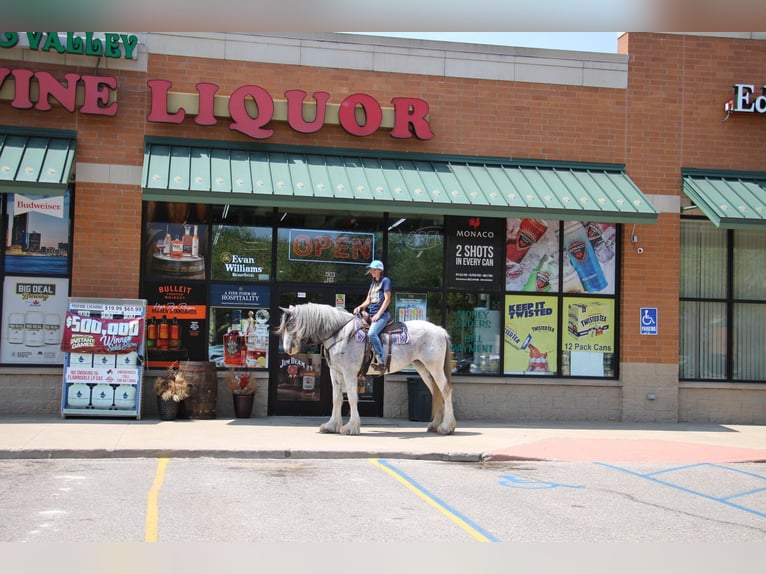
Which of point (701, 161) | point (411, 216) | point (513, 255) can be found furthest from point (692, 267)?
point (411, 216)

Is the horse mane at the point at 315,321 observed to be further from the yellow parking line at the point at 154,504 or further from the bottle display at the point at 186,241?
the yellow parking line at the point at 154,504

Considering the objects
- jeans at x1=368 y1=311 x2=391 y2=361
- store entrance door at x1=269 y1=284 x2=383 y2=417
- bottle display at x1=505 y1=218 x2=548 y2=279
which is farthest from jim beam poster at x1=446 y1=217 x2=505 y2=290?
jeans at x1=368 y1=311 x2=391 y2=361

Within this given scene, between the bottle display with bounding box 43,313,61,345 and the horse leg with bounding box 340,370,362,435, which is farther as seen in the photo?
the bottle display with bounding box 43,313,61,345

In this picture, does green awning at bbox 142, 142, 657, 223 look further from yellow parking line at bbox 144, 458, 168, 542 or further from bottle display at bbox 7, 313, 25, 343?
yellow parking line at bbox 144, 458, 168, 542

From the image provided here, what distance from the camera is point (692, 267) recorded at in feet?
54.9

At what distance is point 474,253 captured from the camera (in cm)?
1603

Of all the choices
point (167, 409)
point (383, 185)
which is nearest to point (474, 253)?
point (383, 185)

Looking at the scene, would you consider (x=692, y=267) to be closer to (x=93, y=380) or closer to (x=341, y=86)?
(x=341, y=86)

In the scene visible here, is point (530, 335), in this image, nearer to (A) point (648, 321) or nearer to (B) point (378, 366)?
(A) point (648, 321)

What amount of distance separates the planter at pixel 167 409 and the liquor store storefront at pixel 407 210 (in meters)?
0.62

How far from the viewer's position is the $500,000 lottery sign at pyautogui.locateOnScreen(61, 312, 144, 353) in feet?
46.1

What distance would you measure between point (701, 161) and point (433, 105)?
5577 millimetres

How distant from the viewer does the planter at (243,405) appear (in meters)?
14.9

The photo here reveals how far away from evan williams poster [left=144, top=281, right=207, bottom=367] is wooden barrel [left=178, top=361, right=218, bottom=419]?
64 centimetres
